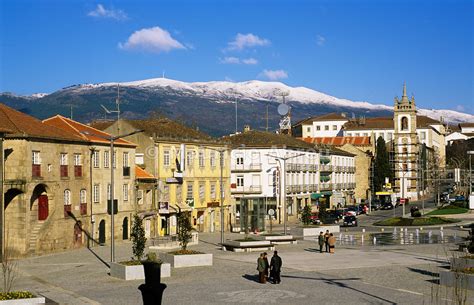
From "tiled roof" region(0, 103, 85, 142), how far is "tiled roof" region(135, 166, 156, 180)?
1263cm

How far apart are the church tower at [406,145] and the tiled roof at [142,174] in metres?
78.4

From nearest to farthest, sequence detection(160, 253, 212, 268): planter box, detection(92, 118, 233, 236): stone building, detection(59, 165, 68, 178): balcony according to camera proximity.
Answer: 1. detection(160, 253, 212, 268): planter box
2. detection(59, 165, 68, 178): balcony
3. detection(92, 118, 233, 236): stone building

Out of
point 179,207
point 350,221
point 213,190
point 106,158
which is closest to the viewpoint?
point 106,158

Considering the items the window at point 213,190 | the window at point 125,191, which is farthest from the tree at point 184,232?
the window at point 213,190

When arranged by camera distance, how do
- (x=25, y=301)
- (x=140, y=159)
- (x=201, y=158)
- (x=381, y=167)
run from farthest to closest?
1. (x=381, y=167)
2. (x=201, y=158)
3. (x=140, y=159)
4. (x=25, y=301)

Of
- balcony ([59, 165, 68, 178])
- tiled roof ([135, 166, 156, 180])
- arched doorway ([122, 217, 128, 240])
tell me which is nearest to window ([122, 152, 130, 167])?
tiled roof ([135, 166, 156, 180])

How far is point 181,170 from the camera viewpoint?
78125 mm

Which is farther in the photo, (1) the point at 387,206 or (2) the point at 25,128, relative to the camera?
(1) the point at 387,206

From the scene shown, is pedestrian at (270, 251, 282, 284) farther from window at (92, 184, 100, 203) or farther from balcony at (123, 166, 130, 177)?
balcony at (123, 166, 130, 177)

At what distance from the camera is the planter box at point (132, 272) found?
36156 mm

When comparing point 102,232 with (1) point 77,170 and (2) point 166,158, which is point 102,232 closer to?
(1) point 77,170

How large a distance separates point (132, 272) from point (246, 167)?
62521 millimetres

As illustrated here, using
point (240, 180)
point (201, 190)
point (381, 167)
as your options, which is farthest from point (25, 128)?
point (381, 167)

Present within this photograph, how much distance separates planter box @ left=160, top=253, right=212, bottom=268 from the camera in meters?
41.0
